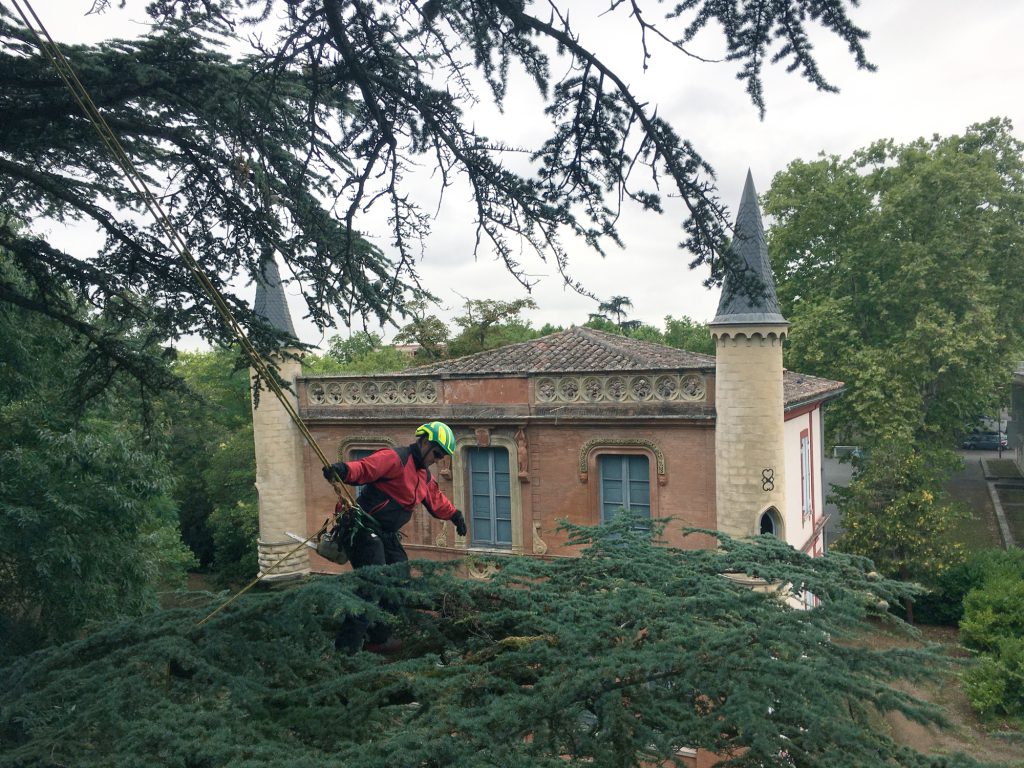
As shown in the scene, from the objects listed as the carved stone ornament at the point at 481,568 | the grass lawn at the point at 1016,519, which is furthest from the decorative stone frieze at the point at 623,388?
the grass lawn at the point at 1016,519

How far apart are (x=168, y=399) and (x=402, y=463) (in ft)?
17.9

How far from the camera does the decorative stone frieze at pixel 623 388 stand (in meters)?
15.1

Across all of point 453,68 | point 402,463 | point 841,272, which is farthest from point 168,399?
point 841,272

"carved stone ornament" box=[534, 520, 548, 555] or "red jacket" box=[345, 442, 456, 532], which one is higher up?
"red jacket" box=[345, 442, 456, 532]

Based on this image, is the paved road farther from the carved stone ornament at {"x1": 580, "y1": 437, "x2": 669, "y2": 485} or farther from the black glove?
the black glove

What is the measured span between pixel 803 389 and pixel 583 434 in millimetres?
5459

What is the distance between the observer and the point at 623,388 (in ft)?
51.4

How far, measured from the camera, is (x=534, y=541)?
54.4 ft

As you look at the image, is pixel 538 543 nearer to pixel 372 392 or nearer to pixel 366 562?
pixel 372 392

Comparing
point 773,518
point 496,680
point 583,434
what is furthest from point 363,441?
point 496,680

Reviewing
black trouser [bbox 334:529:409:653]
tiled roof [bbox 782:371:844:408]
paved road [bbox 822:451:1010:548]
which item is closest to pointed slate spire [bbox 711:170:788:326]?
tiled roof [bbox 782:371:844:408]

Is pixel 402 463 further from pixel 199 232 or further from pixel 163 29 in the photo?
pixel 163 29

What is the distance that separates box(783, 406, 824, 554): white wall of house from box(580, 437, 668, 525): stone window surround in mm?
2436

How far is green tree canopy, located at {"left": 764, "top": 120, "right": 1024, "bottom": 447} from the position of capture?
25.2 metres
